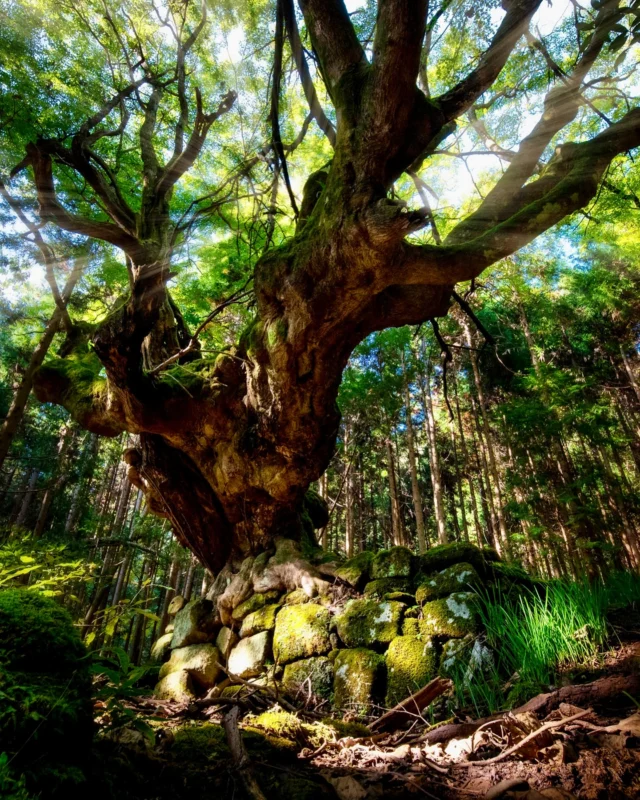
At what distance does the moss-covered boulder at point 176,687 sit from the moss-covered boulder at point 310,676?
1.07m

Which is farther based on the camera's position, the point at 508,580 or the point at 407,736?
the point at 508,580

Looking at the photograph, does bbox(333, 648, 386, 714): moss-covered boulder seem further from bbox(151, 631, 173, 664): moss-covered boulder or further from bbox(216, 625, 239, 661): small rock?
bbox(151, 631, 173, 664): moss-covered boulder

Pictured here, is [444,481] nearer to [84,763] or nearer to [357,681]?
[357,681]

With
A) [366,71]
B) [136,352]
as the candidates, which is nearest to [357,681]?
[136,352]

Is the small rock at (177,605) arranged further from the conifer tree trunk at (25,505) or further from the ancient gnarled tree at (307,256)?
the conifer tree trunk at (25,505)

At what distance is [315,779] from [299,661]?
2.28 metres

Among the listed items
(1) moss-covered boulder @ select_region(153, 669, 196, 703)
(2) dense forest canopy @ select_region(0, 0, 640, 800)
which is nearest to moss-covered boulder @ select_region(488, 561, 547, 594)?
(2) dense forest canopy @ select_region(0, 0, 640, 800)

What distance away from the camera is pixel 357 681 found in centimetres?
333

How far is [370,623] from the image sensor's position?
371 centimetres

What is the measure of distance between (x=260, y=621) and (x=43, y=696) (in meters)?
3.62

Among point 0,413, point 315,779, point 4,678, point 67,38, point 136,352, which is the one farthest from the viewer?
point 0,413

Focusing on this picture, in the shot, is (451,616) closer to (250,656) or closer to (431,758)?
(431,758)

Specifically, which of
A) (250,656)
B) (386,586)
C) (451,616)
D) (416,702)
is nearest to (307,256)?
(386,586)

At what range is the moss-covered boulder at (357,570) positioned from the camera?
4.30 metres
